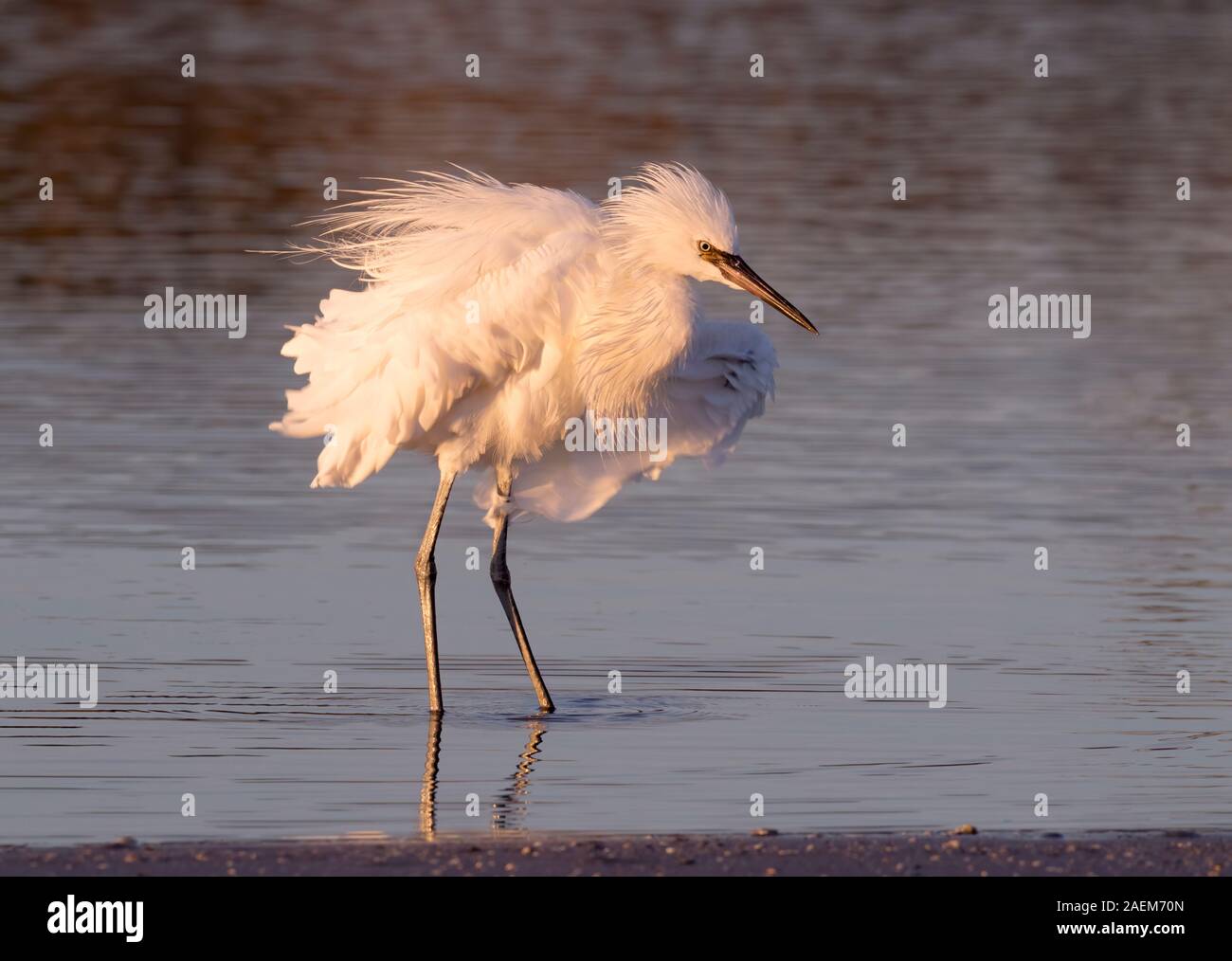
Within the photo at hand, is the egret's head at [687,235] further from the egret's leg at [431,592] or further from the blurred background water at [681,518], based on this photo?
the blurred background water at [681,518]

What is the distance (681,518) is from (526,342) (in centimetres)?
360

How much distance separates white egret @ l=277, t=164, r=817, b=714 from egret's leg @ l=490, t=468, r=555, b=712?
0.04ft

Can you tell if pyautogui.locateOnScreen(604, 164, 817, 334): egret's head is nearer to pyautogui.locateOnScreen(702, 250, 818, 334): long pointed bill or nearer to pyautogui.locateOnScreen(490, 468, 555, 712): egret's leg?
pyautogui.locateOnScreen(702, 250, 818, 334): long pointed bill

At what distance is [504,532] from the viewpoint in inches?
488

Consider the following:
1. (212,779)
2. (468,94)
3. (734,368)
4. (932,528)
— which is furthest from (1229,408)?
(468,94)

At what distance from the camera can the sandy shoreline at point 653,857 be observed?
775 centimetres

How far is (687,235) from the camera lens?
448 inches

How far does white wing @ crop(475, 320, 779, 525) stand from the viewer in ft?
39.7

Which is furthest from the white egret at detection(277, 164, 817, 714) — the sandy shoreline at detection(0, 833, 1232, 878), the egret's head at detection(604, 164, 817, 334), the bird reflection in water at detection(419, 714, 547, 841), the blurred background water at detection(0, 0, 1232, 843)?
the sandy shoreline at detection(0, 833, 1232, 878)

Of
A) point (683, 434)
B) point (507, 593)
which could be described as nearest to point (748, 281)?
point (683, 434)

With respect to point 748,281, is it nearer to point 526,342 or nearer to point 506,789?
point 526,342

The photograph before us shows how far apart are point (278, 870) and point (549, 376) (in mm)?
4427

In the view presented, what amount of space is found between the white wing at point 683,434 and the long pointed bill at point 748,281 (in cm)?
68

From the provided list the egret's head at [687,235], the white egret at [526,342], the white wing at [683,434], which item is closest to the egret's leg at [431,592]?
the white egret at [526,342]
